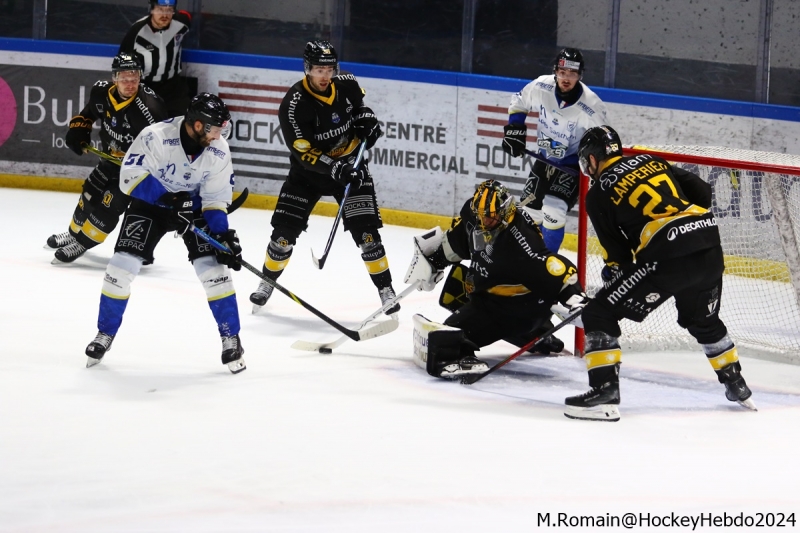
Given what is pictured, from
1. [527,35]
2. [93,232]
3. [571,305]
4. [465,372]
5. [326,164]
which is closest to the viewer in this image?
[571,305]

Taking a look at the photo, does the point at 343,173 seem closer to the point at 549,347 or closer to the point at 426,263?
the point at 426,263

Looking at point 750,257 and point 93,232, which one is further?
point 93,232

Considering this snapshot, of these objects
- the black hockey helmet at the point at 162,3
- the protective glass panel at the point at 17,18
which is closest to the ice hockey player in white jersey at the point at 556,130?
the black hockey helmet at the point at 162,3

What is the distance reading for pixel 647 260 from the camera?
13.4ft

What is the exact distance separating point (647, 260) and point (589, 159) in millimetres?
439

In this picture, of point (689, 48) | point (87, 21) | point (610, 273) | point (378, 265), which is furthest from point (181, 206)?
point (87, 21)

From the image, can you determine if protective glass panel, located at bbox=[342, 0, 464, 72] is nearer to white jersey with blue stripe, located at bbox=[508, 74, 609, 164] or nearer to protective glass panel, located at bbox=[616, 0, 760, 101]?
protective glass panel, located at bbox=[616, 0, 760, 101]

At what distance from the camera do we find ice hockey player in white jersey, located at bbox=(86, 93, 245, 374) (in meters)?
4.49

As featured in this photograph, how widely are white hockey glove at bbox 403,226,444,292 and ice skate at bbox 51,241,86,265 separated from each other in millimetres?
2388

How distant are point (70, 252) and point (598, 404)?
348 centimetres

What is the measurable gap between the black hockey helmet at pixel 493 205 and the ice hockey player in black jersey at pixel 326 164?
42.1 inches

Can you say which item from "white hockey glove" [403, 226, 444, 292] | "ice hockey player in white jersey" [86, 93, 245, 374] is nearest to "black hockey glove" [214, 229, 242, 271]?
"ice hockey player in white jersey" [86, 93, 245, 374]

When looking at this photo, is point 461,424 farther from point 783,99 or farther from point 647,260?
point 783,99

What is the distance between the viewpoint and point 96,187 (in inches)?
258
